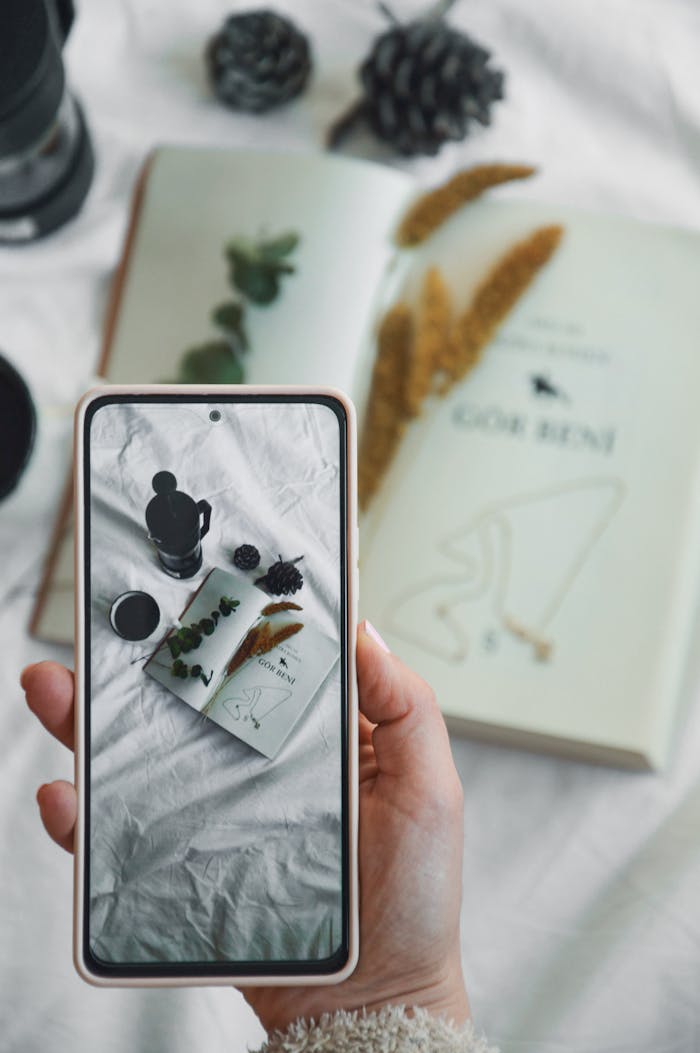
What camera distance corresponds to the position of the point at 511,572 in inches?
18.0

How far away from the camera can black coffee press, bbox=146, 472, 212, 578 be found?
1.12 ft

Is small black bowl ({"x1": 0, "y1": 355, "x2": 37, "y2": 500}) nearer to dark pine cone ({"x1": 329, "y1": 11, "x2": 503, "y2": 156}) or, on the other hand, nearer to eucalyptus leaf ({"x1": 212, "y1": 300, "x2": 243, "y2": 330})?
eucalyptus leaf ({"x1": 212, "y1": 300, "x2": 243, "y2": 330})

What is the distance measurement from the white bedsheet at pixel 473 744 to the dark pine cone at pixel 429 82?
33 mm

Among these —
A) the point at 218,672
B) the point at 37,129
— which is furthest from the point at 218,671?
the point at 37,129

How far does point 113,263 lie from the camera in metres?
0.51

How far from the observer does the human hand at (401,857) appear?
0.36m

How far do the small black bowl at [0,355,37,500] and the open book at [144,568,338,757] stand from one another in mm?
143

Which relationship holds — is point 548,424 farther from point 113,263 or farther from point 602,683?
point 113,263

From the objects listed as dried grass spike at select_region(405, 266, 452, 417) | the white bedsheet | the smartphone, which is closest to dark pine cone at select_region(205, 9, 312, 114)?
the white bedsheet

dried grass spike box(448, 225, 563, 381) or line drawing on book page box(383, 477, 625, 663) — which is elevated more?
dried grass spike box(448, 225, 563, 381)

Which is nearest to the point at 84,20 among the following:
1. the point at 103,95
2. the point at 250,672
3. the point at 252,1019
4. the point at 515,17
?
the point at 103,95

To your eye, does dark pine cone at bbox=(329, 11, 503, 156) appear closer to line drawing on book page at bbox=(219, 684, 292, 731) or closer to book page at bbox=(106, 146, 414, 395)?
book page at bbox=(106, 146, 414, 395)

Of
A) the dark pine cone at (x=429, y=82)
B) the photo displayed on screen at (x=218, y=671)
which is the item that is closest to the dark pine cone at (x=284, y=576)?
the photo displayed on screen at (x=218, y=671)

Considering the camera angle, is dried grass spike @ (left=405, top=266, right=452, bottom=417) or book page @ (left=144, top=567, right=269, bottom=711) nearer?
book page @ (left=144, top=567, right=269, bottom=711)
